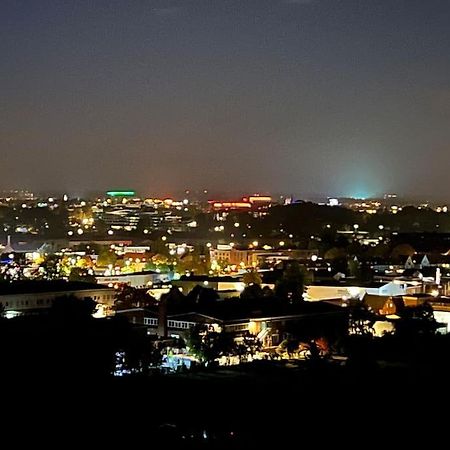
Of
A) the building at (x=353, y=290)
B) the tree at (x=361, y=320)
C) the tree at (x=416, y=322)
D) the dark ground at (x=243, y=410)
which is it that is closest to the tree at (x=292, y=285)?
the building at (x=353, y=290)

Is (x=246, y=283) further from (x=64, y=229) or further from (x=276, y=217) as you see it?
(x=276, y=217)

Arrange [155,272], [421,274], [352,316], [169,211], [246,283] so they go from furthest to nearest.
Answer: [169,211] → [155,272] → [421,274] → [246,283] → [352,316]

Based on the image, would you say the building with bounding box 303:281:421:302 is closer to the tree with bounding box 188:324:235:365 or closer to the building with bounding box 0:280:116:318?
the building with bounding box 0:280:116:318

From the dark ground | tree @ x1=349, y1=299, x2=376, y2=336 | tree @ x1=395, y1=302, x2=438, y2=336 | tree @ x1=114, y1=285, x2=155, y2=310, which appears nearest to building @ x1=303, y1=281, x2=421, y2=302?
tree @ x1=349, y1=299, x2=376, y2=336

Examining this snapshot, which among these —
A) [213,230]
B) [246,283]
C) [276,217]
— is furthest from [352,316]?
[276,217]

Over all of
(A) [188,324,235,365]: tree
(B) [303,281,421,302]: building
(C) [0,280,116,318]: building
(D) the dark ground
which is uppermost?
(C) [0,280,116,318]: building

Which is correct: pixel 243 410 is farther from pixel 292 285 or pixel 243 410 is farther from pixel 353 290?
pixel 353 290

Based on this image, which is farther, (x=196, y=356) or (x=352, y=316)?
(x=352, y=316)

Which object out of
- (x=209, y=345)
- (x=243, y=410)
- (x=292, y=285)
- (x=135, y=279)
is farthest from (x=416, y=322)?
(x=135, y=279)

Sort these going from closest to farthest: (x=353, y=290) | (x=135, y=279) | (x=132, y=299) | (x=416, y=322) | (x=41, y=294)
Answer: (x=416, y=322) < (x=41, y=294) < (x=132, y=299) < (x=353, y=290) < (x=135, y=279)

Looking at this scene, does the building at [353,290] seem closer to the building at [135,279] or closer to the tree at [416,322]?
the tree at [416,322]

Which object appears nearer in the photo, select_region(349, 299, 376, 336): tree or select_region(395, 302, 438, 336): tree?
select_region(395, 302, 438, 336): tree
